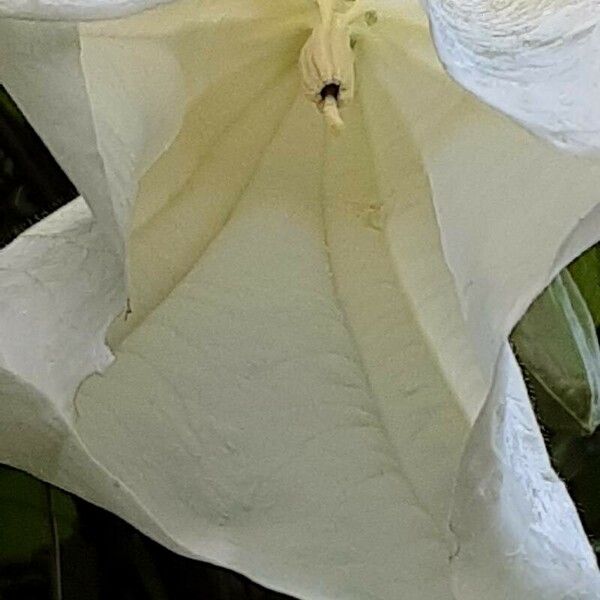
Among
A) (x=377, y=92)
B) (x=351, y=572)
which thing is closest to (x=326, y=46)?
(x=377, y=92)

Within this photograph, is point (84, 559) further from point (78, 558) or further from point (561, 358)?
point (561, 358)

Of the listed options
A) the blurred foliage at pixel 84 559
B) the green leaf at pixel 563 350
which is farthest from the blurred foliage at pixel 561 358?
the blurred foliage at pixel 84 559

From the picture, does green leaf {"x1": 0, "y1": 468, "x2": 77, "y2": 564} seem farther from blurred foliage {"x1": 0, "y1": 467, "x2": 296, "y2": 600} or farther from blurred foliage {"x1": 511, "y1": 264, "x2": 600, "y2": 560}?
blurred foliage {"x1": 511, "y1": 264, "x2": 600, "y2": 560}

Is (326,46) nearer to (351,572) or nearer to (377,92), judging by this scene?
(377,92)

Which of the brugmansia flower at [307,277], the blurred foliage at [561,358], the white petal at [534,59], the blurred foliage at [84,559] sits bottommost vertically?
the blurred foliage at [84,559]

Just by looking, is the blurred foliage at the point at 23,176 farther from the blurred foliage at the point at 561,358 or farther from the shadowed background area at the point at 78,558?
the blurred foliage at the point at 561,358

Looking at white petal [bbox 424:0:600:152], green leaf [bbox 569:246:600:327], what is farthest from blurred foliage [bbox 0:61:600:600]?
white petal [bbox 424:0:600:152]

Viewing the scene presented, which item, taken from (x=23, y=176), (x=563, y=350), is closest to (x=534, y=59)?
(x=563, y=350)
